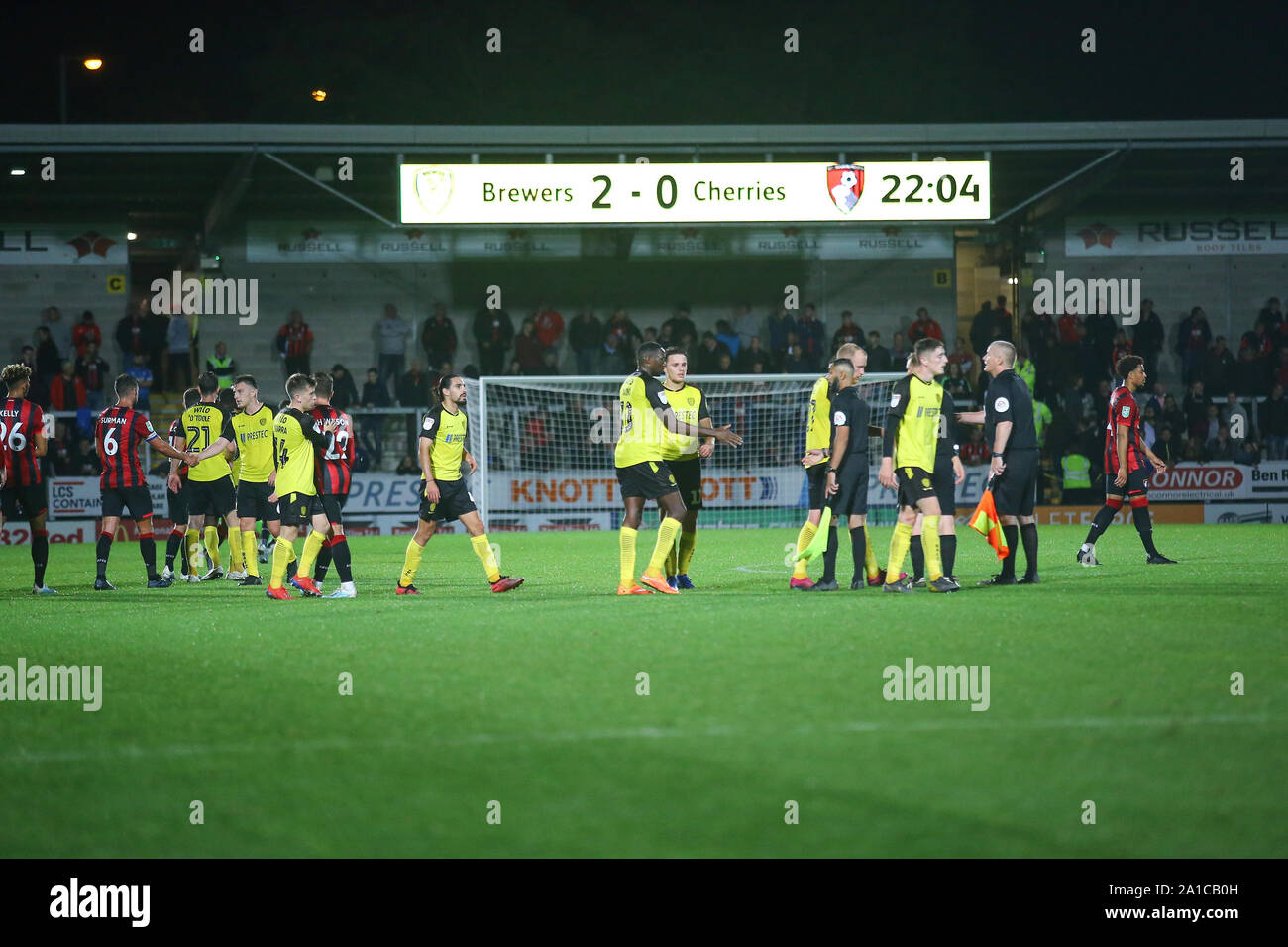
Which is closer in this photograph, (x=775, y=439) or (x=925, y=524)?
(x=925, y=524)

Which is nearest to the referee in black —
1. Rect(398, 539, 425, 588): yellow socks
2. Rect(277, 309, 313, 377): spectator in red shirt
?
Rect(398, 539, 425, 588): yellow socks

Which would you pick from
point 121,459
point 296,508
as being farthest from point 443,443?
point 121,459

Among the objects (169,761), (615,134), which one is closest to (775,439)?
(615,134)

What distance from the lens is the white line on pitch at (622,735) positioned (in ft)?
17.2

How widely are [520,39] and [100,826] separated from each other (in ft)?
84.3

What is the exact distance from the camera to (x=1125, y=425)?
14008 millimetres

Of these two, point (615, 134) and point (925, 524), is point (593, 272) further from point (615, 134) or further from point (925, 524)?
point (925, 524)

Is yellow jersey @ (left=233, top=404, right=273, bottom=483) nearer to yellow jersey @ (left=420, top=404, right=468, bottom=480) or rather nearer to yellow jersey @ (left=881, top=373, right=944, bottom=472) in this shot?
yellow jersey @ (left=420, top=404, right=468, bottom=480)

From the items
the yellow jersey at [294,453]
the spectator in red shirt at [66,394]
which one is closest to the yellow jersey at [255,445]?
the yellow jersey at [294,453]

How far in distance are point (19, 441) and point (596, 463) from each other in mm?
12270

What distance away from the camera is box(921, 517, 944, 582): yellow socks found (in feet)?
34.7

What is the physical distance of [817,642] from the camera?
25.4ft

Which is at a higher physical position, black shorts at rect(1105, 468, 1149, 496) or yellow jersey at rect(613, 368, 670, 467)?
yellow jersey at rect(613, 368, 670, 467)

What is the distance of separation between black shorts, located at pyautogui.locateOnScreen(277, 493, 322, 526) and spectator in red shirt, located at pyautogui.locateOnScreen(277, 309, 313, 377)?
14970 mm
